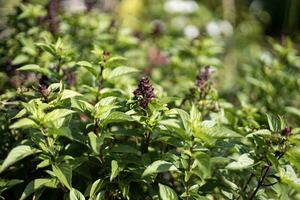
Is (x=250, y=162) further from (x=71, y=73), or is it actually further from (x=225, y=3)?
(x=225, y=3)

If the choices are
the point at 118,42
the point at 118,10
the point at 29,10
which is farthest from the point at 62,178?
the point at 118,10

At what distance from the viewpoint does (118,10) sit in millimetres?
6086

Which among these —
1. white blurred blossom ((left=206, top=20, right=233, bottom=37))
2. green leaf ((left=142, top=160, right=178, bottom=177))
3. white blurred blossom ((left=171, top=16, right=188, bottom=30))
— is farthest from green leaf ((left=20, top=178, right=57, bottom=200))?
white blurred blossom ((left=171, top=16, right=188, bottom=30))

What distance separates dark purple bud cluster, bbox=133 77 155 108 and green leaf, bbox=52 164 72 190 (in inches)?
13.9

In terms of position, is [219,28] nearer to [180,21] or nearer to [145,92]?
[180,21]

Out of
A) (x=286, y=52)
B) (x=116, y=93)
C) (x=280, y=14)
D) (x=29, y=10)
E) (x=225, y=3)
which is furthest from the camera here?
(x=280, y=14)

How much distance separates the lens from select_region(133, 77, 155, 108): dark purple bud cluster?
1.59 metres

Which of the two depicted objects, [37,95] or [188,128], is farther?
[37,95]

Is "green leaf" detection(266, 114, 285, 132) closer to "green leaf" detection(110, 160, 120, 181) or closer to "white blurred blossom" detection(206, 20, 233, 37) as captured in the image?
"green leaf" detection(110, 160, 120, 181)

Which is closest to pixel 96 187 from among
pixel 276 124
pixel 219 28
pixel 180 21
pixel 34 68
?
pixel 34 68

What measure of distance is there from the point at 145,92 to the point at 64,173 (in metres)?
0.40

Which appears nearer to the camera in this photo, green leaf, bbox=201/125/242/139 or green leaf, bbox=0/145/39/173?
green leaf, bbox=0/145/39/173

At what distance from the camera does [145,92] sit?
159cm

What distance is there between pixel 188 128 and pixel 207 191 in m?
0.36
